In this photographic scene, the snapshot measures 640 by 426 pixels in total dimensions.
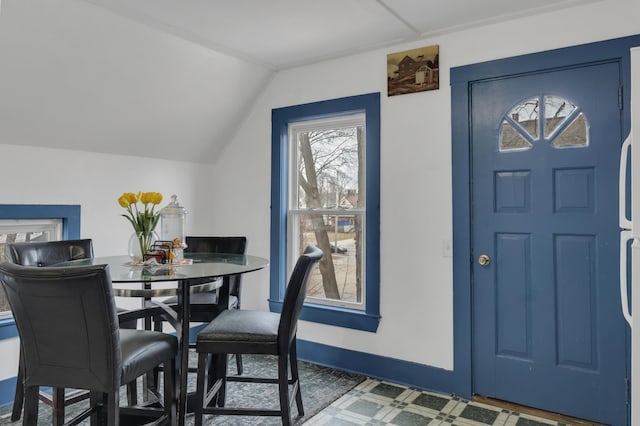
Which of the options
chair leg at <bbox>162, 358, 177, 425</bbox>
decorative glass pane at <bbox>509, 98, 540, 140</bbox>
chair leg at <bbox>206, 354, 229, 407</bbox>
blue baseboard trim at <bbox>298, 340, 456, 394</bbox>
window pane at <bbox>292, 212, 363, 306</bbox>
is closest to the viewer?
chair leg at <bbox>162, 358, 177, 425</bbox>

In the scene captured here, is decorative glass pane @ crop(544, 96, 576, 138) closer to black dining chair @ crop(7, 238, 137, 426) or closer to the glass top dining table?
the glass top dining table

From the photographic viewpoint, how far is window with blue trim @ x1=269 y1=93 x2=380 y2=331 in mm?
3221

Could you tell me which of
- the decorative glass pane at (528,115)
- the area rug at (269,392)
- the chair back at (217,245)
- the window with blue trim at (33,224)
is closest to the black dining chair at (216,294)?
the chair back at (217,245)

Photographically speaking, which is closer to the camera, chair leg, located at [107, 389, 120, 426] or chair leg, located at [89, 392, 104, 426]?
chair leg, located at [107, 389, 120, 426]

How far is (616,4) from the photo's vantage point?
2.40 m

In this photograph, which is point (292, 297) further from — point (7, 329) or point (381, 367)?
point (7, 329)

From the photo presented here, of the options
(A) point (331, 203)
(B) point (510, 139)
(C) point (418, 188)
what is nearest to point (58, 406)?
(A) point (331, 203)

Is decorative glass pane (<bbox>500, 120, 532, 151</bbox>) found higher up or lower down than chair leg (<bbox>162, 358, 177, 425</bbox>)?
higher up

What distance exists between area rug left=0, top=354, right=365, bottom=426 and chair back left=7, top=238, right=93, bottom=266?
35.2 inches

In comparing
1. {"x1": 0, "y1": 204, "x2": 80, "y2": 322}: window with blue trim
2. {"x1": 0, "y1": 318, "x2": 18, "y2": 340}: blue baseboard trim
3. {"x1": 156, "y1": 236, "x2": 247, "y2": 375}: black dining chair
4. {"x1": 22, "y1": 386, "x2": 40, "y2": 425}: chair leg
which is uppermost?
{"x1": 0, "y1": 204, "x2": 80, "y2": 322}: window with blue trim

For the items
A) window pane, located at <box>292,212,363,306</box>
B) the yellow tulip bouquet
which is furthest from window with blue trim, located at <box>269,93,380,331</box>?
the yellow tulip bouquet

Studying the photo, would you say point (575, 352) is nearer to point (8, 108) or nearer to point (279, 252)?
point (279, 252)

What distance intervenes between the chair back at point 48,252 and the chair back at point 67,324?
791mm

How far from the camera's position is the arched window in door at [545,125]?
253 centimetres
